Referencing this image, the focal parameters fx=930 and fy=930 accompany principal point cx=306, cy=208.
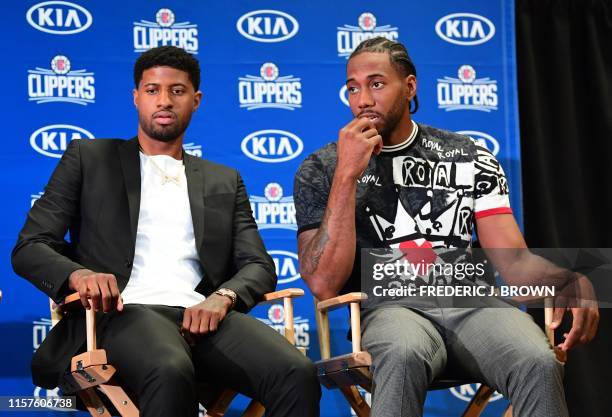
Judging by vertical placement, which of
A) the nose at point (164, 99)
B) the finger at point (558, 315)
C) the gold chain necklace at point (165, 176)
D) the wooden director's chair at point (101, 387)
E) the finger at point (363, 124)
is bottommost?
the wooden director's chair at point (101, 387)

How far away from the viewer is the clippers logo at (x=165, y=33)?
4.50 meters

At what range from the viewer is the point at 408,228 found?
342 centimetres

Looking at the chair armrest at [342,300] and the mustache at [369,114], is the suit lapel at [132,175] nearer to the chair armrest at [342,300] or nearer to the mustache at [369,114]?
the chair armrest at [342,300]

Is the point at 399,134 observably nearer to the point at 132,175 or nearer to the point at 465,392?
the point at 132,175

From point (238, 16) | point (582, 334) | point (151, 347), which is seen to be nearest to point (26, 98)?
point (238, 16)

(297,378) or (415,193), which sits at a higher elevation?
(415,193)

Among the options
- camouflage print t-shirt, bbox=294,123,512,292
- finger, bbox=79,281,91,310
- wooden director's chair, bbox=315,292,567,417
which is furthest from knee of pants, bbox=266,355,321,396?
finger, bbox=79,281,91,310

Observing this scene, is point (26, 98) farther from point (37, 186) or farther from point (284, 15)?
point (284, 15)

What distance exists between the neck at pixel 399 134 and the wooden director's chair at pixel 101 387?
71 cm

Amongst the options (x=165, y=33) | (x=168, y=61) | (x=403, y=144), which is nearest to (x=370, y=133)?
(x=403, y=144)

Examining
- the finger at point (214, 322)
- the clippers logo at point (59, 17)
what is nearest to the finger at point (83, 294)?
the finger at point (214, 322)

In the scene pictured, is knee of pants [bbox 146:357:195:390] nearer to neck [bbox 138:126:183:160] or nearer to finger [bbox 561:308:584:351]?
neck [bbox 138:126:183:160]

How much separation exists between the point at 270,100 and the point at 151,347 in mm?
1937

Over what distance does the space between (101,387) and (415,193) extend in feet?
4.38
